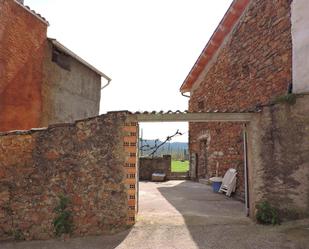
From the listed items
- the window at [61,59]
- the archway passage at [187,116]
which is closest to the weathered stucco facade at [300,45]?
the archway passage at [187,116]

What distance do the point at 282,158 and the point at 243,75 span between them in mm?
4283

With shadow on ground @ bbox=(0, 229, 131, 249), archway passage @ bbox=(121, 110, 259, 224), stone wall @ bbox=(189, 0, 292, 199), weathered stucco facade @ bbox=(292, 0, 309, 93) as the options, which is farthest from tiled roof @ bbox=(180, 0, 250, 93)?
shadow on ground @ bbox=(0, 229, 131, 249)

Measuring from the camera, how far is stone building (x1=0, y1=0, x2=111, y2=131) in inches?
323

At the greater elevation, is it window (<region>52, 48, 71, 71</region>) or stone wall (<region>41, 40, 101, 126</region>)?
window (<region>52, 48, 71, 71</region>)

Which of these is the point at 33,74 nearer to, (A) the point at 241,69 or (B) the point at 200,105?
(A) the point at 241,69

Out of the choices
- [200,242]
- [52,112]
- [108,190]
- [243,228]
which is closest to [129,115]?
[108,190]

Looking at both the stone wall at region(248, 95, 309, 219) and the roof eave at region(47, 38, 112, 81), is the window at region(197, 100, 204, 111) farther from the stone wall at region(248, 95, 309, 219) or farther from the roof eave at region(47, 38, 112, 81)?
the stone wall at region(248, 95, 309, 219)

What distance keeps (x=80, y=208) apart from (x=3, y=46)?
5713 millimetres

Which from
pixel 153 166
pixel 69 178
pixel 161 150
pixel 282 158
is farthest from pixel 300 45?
pixel 161 150

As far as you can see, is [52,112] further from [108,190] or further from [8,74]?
[108,190]

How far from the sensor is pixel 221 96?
10.7 metres

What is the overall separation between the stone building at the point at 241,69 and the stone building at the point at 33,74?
5.63 m

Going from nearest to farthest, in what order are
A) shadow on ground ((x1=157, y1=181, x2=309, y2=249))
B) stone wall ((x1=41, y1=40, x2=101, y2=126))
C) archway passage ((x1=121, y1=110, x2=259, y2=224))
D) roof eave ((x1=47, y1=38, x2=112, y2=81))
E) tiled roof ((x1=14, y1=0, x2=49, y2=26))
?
1. shadow on ground ((x1=157, y1=181, x2=309, y2=249))
2. archway passage ((x1=121, y1=110, x2=259, y2=224))
3. tiled roof ((x1=14, y1=0, x2=49, y2=26))
4. stone wall ((x1=41, y1=40, x2=101, y2=126))
5. roof eave ((x1=47, y1=38, x2=112, y2=81))

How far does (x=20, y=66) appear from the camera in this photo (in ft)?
28.7
